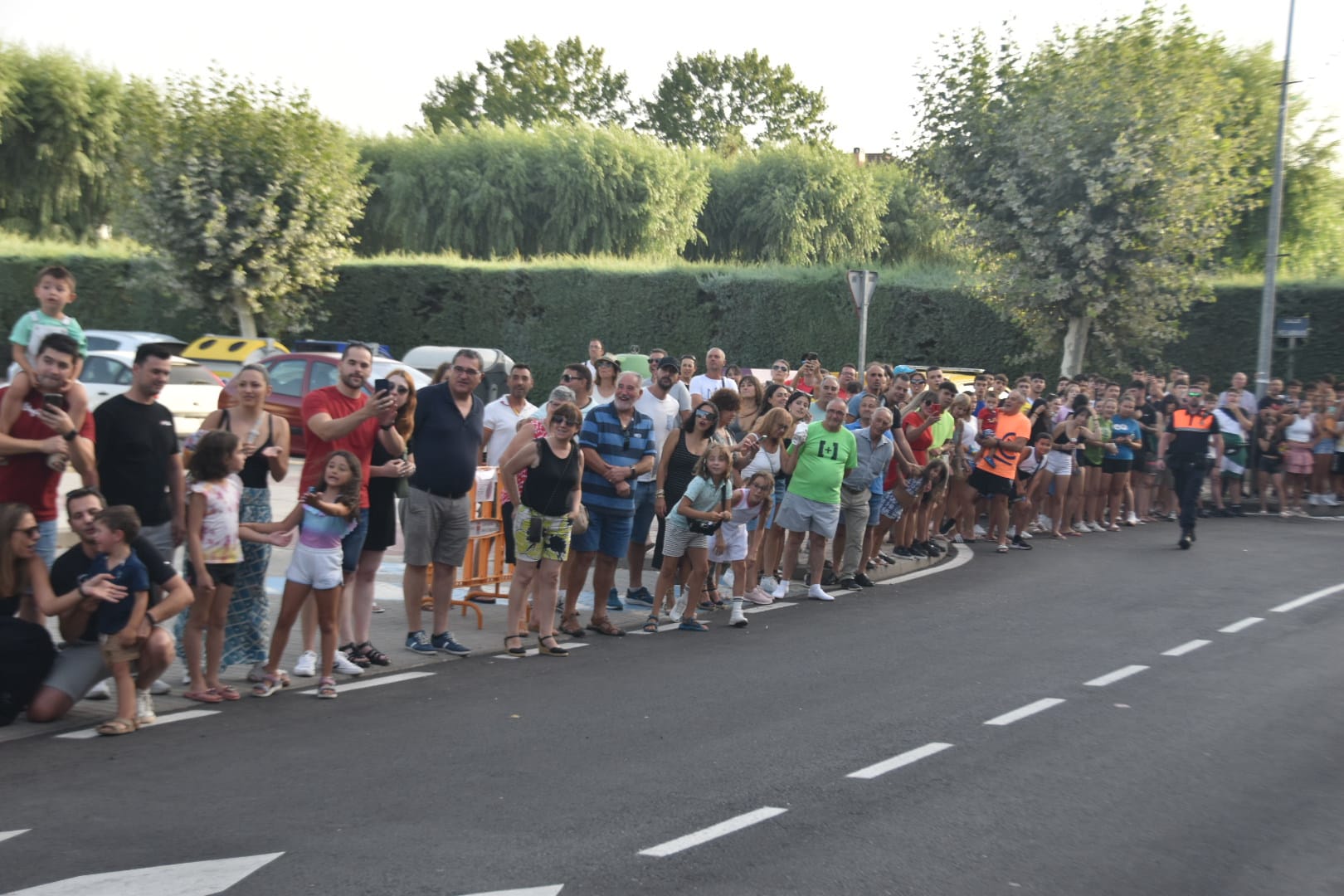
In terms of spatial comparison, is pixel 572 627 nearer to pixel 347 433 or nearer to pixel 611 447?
pixel 611 447

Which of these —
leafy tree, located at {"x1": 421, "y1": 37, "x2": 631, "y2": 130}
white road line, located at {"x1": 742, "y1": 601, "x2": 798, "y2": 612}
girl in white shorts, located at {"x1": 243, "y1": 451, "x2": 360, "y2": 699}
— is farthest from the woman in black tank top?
leafy tree, located at {"x1": 421, "y1": 37, "x2": 631, "y2": 130}

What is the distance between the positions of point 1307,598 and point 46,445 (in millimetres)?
11453

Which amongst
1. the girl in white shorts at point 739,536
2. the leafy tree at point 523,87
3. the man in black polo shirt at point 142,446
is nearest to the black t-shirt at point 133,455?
the man in black polo shirt at point 142,446

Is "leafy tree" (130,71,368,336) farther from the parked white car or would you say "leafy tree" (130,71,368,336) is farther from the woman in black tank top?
the woman in black tank top

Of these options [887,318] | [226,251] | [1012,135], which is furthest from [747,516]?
[226,251]

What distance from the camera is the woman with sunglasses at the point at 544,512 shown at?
33.2ft

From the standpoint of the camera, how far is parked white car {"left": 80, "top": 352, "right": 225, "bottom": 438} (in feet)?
72.9

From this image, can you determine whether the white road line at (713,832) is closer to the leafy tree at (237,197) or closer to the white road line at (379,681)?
the white road line at (379,681)

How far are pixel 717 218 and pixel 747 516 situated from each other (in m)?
48.9

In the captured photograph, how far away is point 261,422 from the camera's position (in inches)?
351

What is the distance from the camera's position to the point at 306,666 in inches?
358

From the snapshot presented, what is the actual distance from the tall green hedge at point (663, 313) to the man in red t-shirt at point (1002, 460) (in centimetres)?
1325

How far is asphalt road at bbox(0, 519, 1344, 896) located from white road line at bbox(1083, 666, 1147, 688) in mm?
49

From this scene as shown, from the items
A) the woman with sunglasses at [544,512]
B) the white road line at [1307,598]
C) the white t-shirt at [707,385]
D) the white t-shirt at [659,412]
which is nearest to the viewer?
the woman with sunglasses at [544,512]
